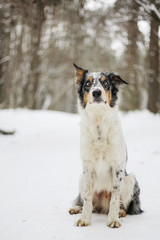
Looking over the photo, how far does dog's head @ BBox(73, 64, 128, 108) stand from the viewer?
321 centimetres

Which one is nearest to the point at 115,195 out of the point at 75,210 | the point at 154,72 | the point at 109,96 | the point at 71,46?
the point at 75,210

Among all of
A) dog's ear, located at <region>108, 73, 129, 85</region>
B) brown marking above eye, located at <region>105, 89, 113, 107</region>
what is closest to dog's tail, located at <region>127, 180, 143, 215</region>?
brown marking above eye, located at <region>105, 89, 113, 107</region>

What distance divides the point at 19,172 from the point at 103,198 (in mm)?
3228

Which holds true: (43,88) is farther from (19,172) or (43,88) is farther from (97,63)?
(19,172)

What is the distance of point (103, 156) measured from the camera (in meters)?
3.08

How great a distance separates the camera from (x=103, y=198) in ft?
11.2

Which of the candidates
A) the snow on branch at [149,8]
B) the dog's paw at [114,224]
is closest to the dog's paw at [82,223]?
the dog's paw at [114,224]

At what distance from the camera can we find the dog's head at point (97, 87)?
3205 millimetres

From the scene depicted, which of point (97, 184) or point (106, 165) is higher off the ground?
point (106, 165)

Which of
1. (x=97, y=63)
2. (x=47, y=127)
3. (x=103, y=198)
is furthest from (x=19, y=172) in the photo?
(x=97, y=63)

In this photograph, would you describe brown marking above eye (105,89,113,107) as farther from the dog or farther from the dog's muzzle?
the dog's muzzle

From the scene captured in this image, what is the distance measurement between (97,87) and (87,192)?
56.0 inches

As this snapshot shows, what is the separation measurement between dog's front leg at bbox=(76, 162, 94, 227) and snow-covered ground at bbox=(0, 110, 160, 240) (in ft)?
0.46

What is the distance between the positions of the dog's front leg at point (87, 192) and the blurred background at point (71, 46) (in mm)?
6185
